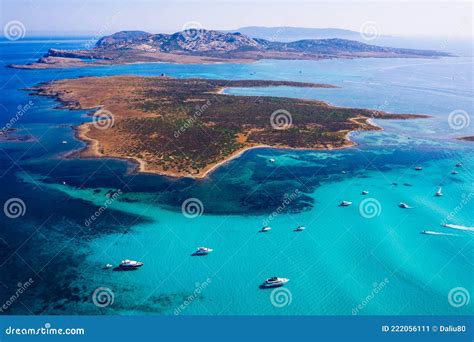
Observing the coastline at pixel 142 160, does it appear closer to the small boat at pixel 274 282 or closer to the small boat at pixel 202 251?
the small boat at pixel 202 251

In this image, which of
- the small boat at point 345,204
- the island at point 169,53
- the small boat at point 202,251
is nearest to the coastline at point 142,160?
the small boat at point 202,251

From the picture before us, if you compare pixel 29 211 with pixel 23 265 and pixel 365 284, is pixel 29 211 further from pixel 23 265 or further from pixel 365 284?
pixel 365 284

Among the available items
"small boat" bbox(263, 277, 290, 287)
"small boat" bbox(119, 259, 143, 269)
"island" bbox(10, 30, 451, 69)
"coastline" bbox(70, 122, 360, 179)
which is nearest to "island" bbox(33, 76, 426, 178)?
"coastline" bbox(70, 122, 360, 179)

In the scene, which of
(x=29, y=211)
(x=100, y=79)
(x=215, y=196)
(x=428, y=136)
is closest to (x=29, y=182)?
(x=29, y=211)

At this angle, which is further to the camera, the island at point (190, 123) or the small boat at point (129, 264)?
the island at point (190, 123)

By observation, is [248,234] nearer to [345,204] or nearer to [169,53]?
[345,204]

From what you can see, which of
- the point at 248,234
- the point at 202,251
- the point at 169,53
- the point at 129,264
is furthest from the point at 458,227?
the point at 169,53
